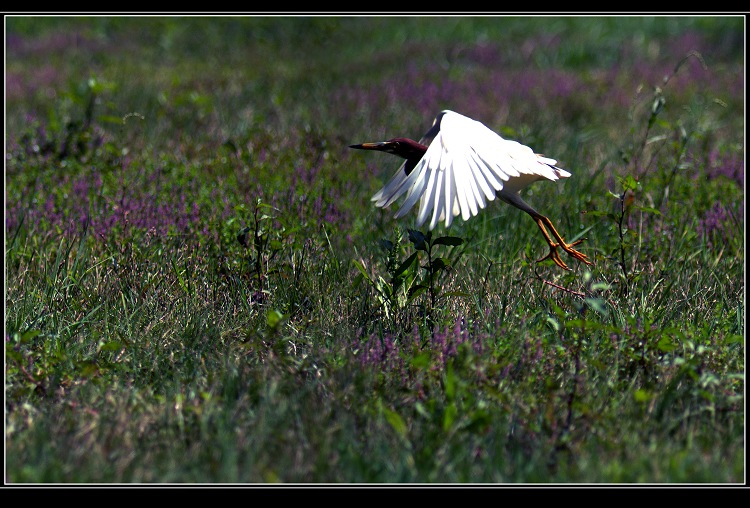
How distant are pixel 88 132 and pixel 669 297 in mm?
3974

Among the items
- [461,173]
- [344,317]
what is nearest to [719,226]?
[461,173]

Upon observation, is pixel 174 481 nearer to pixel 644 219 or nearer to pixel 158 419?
pixel 158 419

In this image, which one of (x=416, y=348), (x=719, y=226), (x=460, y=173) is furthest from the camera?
(x=719, y=226)

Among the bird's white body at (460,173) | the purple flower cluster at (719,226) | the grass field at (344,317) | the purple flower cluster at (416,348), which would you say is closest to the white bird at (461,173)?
the bird's white body at (460,173)

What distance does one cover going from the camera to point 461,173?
3172mm

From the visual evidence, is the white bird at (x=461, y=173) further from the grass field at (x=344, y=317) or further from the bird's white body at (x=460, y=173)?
the grass field at (x=344, y=317)

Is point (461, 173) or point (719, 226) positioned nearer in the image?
point (461, 173)

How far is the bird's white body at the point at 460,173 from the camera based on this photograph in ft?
9.95

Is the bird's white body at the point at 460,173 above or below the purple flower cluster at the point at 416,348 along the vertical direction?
above

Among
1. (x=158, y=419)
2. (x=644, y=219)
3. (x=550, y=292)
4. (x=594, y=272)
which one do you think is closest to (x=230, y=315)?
(x=158, y=419)

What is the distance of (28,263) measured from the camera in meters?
3.82

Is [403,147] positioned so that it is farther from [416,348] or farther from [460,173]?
[416,348]

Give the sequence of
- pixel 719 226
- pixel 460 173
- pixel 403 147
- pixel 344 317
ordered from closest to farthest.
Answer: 1. pixel 460 173
2. pixel 344 317
3. pixel 403 147
4. pixel 719 226

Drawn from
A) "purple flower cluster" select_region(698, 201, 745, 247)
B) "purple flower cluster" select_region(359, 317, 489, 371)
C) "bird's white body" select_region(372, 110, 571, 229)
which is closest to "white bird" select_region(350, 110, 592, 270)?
"bird's white body" select_region(372, 110, 571, 229)
